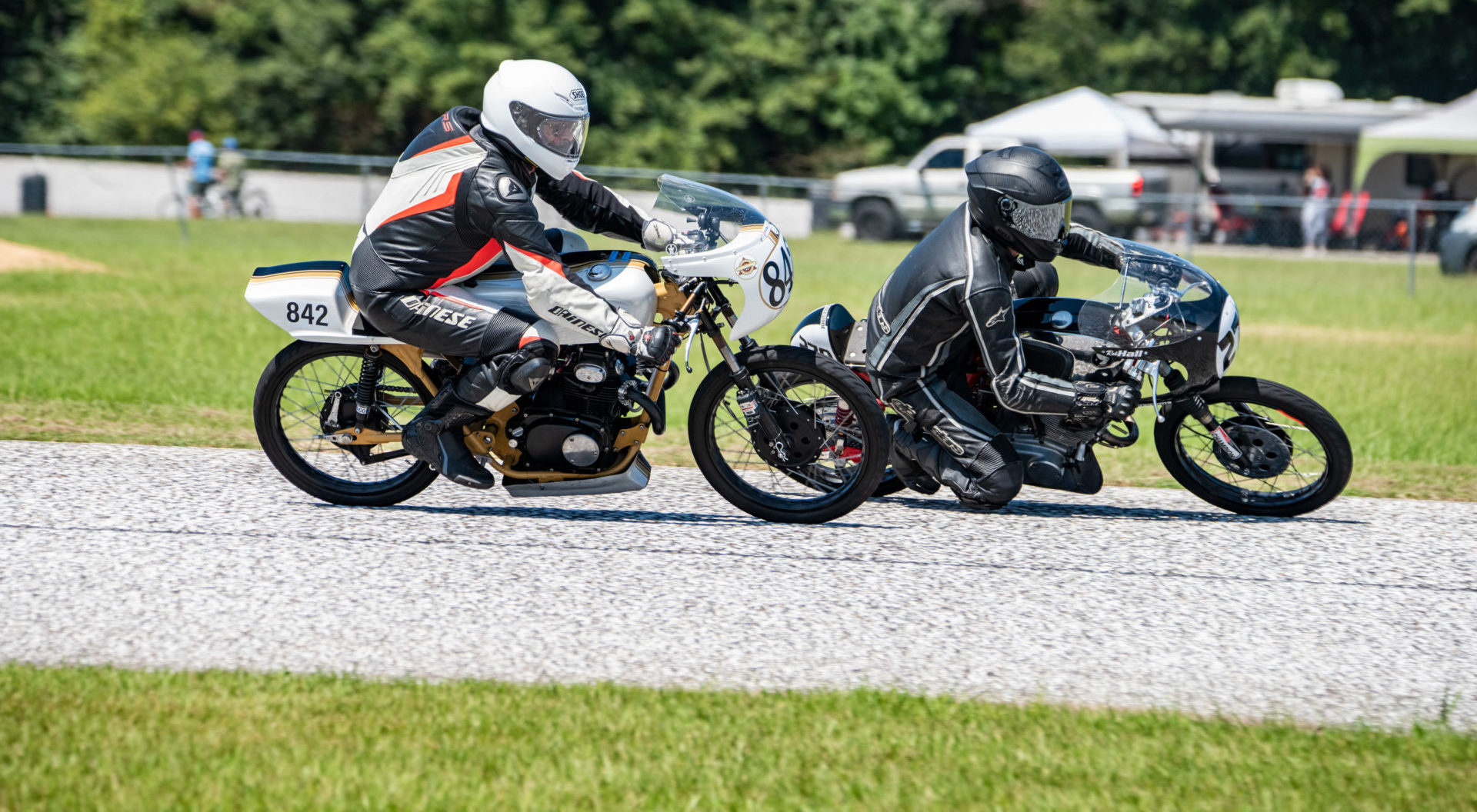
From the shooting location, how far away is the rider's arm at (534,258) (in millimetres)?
5566

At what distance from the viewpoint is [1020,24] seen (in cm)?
4262

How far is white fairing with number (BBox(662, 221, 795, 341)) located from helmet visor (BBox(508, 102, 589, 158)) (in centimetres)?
60

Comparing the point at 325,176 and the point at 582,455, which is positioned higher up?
the point at 582,455

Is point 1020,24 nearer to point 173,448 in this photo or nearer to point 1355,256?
point 1355,256

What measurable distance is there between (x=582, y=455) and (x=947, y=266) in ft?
5.46

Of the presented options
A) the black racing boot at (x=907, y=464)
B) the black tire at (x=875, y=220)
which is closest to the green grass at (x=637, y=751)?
the black racing boot at (x=907, y=464)

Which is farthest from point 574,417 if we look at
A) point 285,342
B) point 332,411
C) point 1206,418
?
point 285,342

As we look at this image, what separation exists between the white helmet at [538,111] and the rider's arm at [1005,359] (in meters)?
1.69

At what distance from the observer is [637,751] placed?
3748 mm

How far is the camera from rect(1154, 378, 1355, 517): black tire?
615 centimetres

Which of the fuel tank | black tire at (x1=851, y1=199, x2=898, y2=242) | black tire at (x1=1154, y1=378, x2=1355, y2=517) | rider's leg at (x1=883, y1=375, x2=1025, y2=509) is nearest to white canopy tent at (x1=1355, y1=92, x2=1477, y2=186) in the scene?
black tire at (x1=851, y1=199, x2=898, y2=242)

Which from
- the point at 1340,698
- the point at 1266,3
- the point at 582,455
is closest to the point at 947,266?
the point at 582,455

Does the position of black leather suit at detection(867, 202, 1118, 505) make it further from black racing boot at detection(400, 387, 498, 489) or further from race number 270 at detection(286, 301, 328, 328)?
race number 270 at detection(286, 301, 328, 328)

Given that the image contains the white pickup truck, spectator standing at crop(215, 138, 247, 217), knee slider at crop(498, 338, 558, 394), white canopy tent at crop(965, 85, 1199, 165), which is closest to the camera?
knee slider at crop(498, 338, 558, 394)
